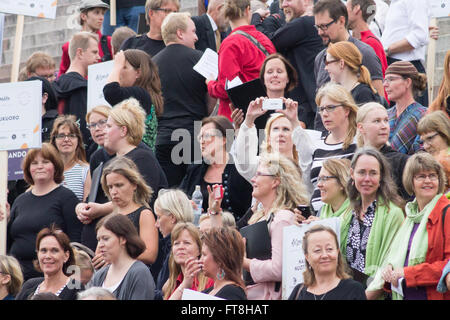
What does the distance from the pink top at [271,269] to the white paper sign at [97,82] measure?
12.0 feet

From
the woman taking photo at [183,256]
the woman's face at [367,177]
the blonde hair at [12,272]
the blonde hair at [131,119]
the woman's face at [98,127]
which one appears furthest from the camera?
the woman's face at [98,127]

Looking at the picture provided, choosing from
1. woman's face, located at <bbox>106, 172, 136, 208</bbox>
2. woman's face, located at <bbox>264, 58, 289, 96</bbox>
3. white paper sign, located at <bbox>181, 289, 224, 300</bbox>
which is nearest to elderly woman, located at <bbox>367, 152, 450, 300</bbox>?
white paper sign, located at <bbox>181, 289, 224, 300</bbox>

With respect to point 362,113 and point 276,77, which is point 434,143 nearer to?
point 362,113

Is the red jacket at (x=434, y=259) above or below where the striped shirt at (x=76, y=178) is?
below

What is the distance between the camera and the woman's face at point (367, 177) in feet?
25.2

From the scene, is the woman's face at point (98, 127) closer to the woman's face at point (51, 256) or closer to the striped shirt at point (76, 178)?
the striped shirt at point (76, 178)

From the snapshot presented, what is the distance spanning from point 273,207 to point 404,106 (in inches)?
68.9

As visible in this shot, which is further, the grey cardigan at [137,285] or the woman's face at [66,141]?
the woman's face at [66,141]

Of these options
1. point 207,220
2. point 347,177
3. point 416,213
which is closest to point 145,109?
point 207,220

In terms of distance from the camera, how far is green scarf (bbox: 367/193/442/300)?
7.18m

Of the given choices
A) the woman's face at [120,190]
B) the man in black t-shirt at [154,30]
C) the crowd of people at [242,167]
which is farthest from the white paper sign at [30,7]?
the woman's face at [120,190]

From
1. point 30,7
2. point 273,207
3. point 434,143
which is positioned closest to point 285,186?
point 273,207

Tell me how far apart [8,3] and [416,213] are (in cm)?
586

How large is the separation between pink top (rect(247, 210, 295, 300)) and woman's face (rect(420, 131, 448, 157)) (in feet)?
3.81
